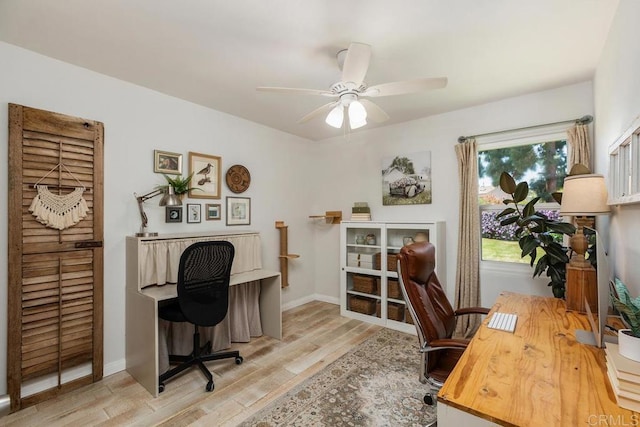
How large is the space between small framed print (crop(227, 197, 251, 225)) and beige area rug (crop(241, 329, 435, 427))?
1.92 metres

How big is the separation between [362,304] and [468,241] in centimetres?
149

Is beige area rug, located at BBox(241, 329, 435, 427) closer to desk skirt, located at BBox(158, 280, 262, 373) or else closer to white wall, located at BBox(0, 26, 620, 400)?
desk skirt, located at BBox(158, 280, 262, 373)

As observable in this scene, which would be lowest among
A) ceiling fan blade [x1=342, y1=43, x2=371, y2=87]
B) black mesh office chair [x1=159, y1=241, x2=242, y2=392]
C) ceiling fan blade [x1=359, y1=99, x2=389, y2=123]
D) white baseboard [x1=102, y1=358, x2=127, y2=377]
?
white baseboard [x1=102, y1=358, x2=127, y2=377]

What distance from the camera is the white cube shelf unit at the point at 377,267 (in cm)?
333

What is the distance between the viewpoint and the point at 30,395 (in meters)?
2.06

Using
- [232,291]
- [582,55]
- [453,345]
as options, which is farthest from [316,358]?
[582,55]

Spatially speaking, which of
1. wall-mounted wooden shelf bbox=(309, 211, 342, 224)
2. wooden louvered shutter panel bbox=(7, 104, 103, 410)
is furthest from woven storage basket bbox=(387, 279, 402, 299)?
wooden louvered shutter panel bbox=(7, 104, 103, 410)

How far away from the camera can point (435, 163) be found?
3463mm

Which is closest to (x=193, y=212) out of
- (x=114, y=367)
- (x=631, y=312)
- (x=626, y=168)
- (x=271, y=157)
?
(x=271, y=157)

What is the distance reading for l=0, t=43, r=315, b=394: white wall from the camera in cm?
207

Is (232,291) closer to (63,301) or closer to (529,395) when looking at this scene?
(63,301)

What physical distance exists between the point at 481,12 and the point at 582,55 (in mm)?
1107

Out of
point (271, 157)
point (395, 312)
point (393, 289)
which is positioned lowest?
point (395, 312)

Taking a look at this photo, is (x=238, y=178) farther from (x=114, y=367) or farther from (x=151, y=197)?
(x=114, y=367)
